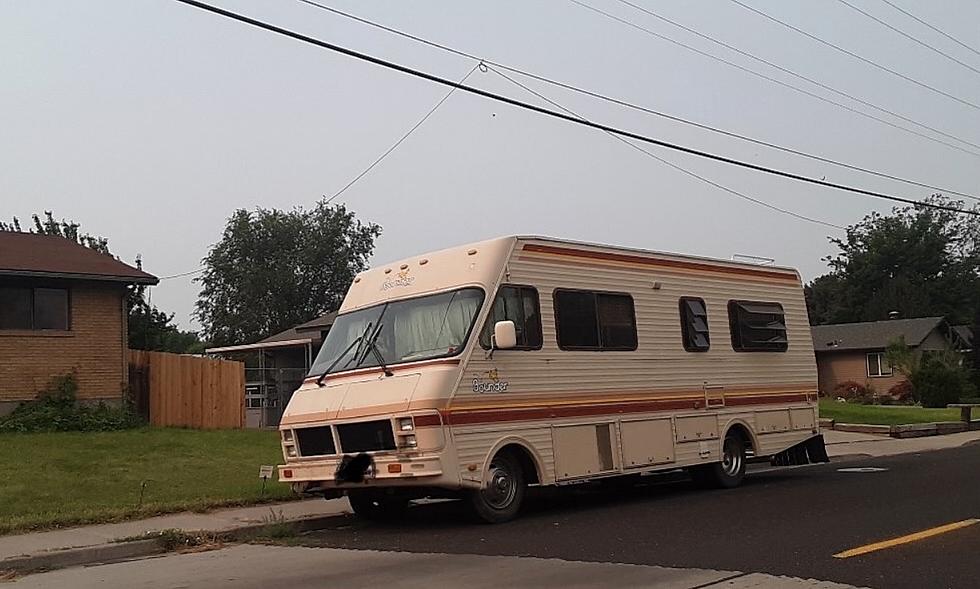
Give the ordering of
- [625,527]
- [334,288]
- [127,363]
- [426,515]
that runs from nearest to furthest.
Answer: [625,527], [426,515], [127,363], [334,288]

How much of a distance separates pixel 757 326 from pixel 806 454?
2.49m

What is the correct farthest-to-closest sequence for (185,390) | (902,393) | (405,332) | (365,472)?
1. (902,393)
2. (185,390)
3. (405,332)
4. (365,472)

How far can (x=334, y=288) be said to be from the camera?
7144 centimetres

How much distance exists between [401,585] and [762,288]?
9973mm

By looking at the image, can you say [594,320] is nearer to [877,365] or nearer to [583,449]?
[583,449]

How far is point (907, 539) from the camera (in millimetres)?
9695

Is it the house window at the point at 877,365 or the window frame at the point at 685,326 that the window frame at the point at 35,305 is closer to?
the window frame at the point at 685,326

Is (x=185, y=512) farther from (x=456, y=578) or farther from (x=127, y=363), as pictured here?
(x=127, y=363)

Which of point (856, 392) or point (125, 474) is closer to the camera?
point (125, 474)

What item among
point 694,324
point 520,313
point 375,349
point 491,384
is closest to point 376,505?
point 375,349

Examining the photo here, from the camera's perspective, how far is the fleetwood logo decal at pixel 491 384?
11758mm

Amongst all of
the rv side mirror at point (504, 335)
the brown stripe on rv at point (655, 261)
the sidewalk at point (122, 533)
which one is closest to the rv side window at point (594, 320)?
the brown stripe on rv at point (655, 261)

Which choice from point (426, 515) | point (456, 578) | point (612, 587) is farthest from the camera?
point (426, 515)

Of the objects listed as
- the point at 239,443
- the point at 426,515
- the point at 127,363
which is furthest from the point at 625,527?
the point at 127,363
